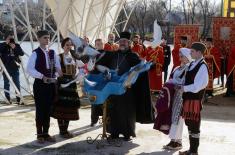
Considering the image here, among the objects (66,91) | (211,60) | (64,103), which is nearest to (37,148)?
(64,103)

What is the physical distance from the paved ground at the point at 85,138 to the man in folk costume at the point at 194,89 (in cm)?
62

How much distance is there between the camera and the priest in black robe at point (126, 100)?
6445 mm

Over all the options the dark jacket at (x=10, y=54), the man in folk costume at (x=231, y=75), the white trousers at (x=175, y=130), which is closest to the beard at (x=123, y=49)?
the white trousers at (x=175, y=130)

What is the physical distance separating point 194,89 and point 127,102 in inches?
50.5

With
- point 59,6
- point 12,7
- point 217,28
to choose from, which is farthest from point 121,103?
point 217,28

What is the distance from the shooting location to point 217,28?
12.7 meters

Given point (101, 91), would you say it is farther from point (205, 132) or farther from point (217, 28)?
point (217, 28)

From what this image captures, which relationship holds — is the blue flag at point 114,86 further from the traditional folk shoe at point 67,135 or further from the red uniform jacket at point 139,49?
the red uniform jacket at point 139,49

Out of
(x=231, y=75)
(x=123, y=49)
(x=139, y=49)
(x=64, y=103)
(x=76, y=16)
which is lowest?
(x=231, y=75)

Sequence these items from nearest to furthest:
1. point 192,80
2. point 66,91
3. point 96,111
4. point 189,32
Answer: point 192,80
point 66,91
point 96,111
point 189,32

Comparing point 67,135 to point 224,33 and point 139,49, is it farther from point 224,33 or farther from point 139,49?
point 224,33

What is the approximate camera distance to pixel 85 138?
6.85 m

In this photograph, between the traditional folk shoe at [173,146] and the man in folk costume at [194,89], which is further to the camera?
the traditional folk shoe at [173,146]

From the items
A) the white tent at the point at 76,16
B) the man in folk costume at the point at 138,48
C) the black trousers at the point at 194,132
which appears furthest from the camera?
the man in folk costume at the point at 138,48
